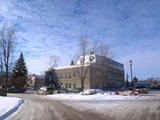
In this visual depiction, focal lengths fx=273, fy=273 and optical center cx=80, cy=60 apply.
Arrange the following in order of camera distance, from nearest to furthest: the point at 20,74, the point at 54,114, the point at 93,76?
the point at 54,114
the point at 20,74
the point at 93,76

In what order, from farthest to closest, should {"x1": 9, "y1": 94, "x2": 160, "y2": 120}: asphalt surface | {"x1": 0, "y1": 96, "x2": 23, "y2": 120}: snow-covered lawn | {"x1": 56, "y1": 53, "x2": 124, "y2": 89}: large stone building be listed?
{"x1": 56, "y1": 53, "x2": 124, "y2": 89}: large stone building < {"x1": 0, "y1": 96, "x2": 23, "y2": 120}: snow-covered lawn < {"x1": 9, "y1": 94, "x2": 160, "y2": 120}: asphalt surface

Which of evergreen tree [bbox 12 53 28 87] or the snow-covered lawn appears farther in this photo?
evergreen tree [bbox 12 53 28 87]

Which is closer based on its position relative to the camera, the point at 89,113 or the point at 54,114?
the point at 54,114

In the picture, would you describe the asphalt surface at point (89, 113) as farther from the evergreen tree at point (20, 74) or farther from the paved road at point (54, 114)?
the evergreen tree at point (20, 74)

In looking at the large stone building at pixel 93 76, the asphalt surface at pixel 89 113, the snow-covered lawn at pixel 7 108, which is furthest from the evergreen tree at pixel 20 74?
the asphalt surface at pixel 89 113

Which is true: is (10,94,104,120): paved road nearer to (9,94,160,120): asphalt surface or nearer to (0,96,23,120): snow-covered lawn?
(9,94,160,120): asphalt surface

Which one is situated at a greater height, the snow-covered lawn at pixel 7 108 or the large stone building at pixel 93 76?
the large stone building at pixel 93 76

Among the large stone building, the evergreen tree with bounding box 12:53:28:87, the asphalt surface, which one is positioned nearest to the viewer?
the asphalt surface

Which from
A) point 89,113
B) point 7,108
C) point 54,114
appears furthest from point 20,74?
point 89,113

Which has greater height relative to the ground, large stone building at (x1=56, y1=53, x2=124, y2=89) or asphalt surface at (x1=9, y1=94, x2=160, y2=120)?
large stone building at (x1=56, y1=53, x2=124, y2=89)

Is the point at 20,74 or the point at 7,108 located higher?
the point at 20,74

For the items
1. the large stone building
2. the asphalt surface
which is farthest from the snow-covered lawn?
the large stone building

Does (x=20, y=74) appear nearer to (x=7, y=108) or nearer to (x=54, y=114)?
(x=7, y=108)

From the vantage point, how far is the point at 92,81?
93750mm
